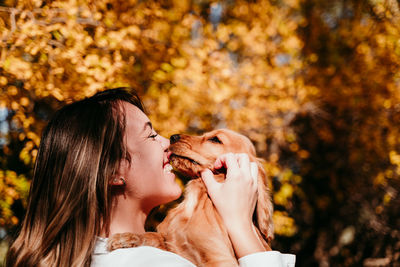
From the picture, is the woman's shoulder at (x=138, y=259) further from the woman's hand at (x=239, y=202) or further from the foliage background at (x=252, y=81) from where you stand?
the foliage background at (x=252, y=81)

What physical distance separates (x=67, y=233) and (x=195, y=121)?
269cm

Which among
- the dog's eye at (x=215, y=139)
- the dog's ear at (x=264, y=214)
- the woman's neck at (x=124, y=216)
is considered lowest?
the dog's ear at (x=264, y=214)

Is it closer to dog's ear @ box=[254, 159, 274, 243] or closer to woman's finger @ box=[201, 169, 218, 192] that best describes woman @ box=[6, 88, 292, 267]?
woman's finger @ box=[201, 169, 218, 192]

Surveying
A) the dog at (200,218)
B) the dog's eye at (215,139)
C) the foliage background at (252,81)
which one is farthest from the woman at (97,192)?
the foliage background at (252,81)

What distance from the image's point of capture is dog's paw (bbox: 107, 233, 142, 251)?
4.83 feet

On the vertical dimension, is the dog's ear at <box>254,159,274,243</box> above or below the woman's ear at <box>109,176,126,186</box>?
below

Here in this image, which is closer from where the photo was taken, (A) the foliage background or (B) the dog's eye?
Result: (B) the dog's eye

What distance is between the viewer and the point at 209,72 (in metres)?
3.56

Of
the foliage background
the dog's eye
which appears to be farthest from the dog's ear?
the foliage background

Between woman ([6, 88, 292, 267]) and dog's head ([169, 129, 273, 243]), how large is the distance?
0.52m

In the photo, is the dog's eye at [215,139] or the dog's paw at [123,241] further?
the dog's eye at [215,139]

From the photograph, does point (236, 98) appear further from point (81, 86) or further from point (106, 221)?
point (106, 221)

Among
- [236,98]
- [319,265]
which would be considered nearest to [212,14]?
[236,98]

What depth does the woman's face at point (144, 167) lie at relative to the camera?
1462 mm
